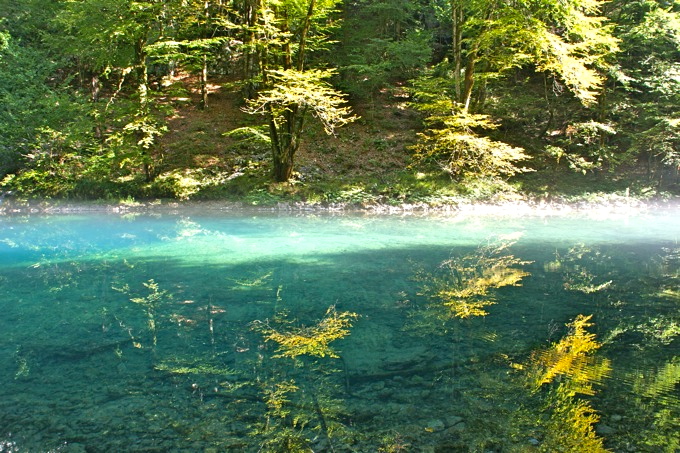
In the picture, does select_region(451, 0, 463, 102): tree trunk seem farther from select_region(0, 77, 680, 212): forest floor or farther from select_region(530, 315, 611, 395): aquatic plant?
select_region(530, 315, 611, 395): aquatic plant

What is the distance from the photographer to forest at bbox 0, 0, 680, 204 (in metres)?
16.0

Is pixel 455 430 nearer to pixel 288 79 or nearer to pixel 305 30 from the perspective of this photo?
pixel 288 79

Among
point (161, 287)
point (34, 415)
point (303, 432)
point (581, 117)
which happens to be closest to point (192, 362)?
point (34, 415)

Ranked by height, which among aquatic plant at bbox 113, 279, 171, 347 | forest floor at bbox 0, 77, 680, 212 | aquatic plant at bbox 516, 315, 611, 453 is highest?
forest floor at bbox 0, 77, 680, 212

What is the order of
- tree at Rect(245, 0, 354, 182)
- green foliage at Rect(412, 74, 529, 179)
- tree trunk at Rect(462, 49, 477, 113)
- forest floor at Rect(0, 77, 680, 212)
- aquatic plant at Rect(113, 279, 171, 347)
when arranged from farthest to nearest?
tree trunk at Rect(462, 49, 477, 113)
forest floor at Rect(0, 77, 680, 212)
green foliage at Rect(412, 74, 529, 179)
tree at Rect(245, 0, 354, 182)
aquatic plant at Rect(113, 279, 171, 347)

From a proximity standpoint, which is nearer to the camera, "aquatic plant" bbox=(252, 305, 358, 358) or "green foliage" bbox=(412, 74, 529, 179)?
"aquatic plant" bbox=(252, 305, 358, 358)

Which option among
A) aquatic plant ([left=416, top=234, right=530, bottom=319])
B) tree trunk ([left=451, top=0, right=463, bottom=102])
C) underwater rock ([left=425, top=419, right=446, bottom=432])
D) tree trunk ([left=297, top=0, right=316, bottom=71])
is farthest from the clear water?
tree trunk ([left=451, top=0, right=463, bottom=102])

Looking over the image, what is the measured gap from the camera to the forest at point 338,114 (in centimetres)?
1603

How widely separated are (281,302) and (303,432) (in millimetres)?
3307

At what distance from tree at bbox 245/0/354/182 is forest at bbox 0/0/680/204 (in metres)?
0.08

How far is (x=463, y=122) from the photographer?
1639 cm

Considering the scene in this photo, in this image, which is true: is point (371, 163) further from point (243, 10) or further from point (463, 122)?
point (243, 10)

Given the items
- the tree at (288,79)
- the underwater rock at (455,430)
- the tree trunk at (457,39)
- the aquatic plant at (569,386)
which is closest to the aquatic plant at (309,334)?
the underwater rock at (455,430)

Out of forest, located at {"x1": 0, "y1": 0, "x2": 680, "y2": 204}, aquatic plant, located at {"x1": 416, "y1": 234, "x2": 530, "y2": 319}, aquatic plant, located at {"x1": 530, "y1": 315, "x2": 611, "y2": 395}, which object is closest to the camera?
aquatic plant, located at {"x1": 530, "y1": 315, "x2": 611, "y2": 395}
